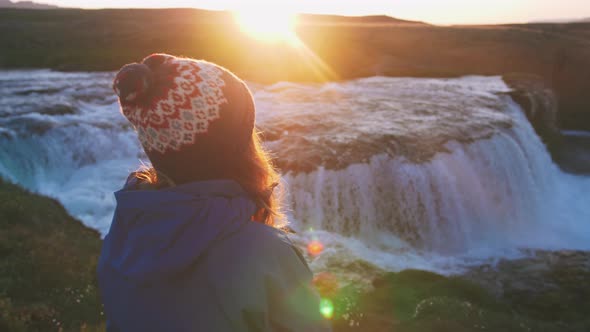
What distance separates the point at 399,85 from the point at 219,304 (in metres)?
27.1

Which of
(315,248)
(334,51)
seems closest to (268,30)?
(334,51)

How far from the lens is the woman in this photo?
4.83ft

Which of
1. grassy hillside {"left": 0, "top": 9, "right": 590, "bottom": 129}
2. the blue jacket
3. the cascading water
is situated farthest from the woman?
grassy hillside {"left": 0, "top": 9, "right": 590, "bottom": 129}

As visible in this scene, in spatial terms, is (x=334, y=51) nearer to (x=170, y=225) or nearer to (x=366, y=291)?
(x=366, y=291)

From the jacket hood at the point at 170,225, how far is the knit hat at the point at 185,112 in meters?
0.13

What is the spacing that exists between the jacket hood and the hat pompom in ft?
1.23

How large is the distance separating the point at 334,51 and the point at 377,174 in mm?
30709

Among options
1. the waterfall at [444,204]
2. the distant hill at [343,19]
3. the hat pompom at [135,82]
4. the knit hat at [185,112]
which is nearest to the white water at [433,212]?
the waterfall at [444,204]

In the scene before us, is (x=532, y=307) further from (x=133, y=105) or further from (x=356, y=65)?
(x=356, y=65)

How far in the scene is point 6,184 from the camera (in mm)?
12102

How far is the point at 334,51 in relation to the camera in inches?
1641

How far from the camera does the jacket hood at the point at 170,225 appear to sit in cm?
147

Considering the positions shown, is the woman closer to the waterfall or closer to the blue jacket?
the blue jacket

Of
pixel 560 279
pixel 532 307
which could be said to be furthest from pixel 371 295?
pixel 560 279
